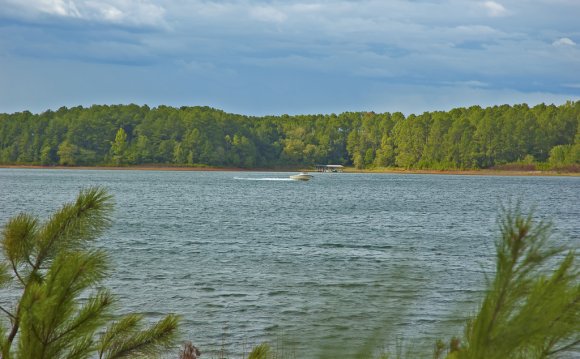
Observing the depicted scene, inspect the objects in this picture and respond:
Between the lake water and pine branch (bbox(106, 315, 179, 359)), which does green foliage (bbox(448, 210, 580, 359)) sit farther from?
pine branch (bbox(106, 315, 179, 359))

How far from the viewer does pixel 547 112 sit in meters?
172

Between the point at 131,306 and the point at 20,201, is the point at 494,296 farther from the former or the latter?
the point at 20,201

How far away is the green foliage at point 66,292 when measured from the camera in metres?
3.26

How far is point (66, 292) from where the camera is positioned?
328cm

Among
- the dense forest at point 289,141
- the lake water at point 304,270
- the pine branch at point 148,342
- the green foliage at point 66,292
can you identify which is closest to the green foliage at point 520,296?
the lake water at point 304,270

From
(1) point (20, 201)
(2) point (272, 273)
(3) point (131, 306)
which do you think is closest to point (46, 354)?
(3) point (131, 306)

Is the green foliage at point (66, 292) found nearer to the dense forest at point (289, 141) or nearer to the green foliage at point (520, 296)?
the green foliage at point (520, 296)

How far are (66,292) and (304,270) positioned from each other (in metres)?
21.8

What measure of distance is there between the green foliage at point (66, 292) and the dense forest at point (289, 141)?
544ft

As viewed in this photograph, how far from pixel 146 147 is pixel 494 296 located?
18673 centimetres

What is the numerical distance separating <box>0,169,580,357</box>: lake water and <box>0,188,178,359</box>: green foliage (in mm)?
347

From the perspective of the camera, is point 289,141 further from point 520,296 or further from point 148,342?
point 520,296

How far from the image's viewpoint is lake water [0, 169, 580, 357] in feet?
6.68

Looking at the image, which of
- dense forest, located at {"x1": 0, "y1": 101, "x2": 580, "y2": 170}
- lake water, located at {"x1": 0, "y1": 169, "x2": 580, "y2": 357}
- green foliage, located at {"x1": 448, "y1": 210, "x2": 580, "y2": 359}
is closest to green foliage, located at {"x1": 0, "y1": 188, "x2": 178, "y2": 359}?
lake water, located at {"x1": 0, "y1": 169, "x2": 580, "y2": 357}
